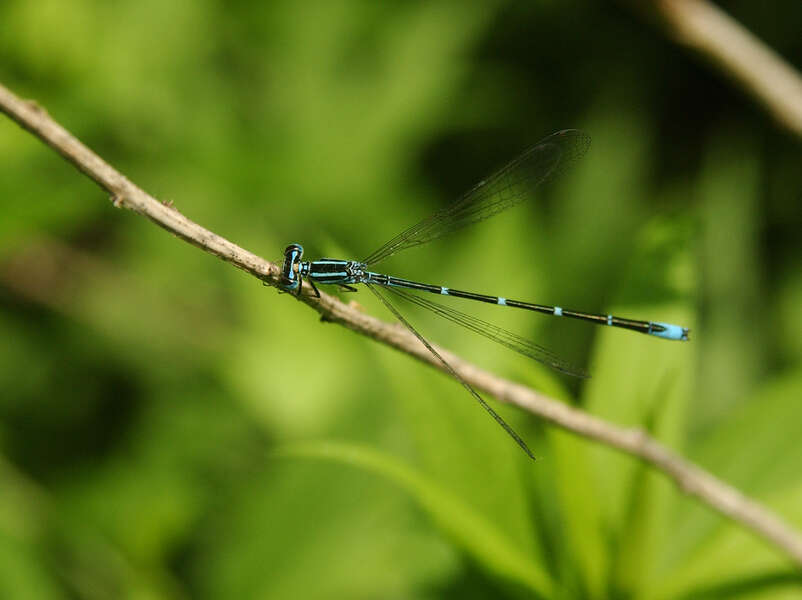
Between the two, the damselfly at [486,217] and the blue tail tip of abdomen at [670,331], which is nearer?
the blue tail tip of abdomen at [670,331]

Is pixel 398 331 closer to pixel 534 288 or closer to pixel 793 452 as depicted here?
pixel 793 452

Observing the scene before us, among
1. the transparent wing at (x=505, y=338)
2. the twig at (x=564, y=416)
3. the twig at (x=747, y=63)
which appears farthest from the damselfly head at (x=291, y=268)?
the twig at (x=747, y=63)

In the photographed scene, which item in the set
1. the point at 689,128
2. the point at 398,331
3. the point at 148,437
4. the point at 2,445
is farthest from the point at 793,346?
the point at 2,445

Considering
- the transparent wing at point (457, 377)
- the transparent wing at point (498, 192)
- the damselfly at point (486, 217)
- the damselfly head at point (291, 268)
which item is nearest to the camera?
the transparent wing at point (457, 377)

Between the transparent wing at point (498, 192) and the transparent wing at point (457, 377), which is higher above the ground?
the transparent wing at point (498, 192)

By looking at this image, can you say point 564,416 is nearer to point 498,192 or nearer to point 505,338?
point 505,338

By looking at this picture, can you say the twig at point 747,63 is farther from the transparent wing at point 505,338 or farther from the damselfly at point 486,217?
the transparent wing at point 505,338

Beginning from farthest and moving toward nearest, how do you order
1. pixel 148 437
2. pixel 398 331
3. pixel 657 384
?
pixel 148 437 → pixel 657 384 → pixel 398 331
